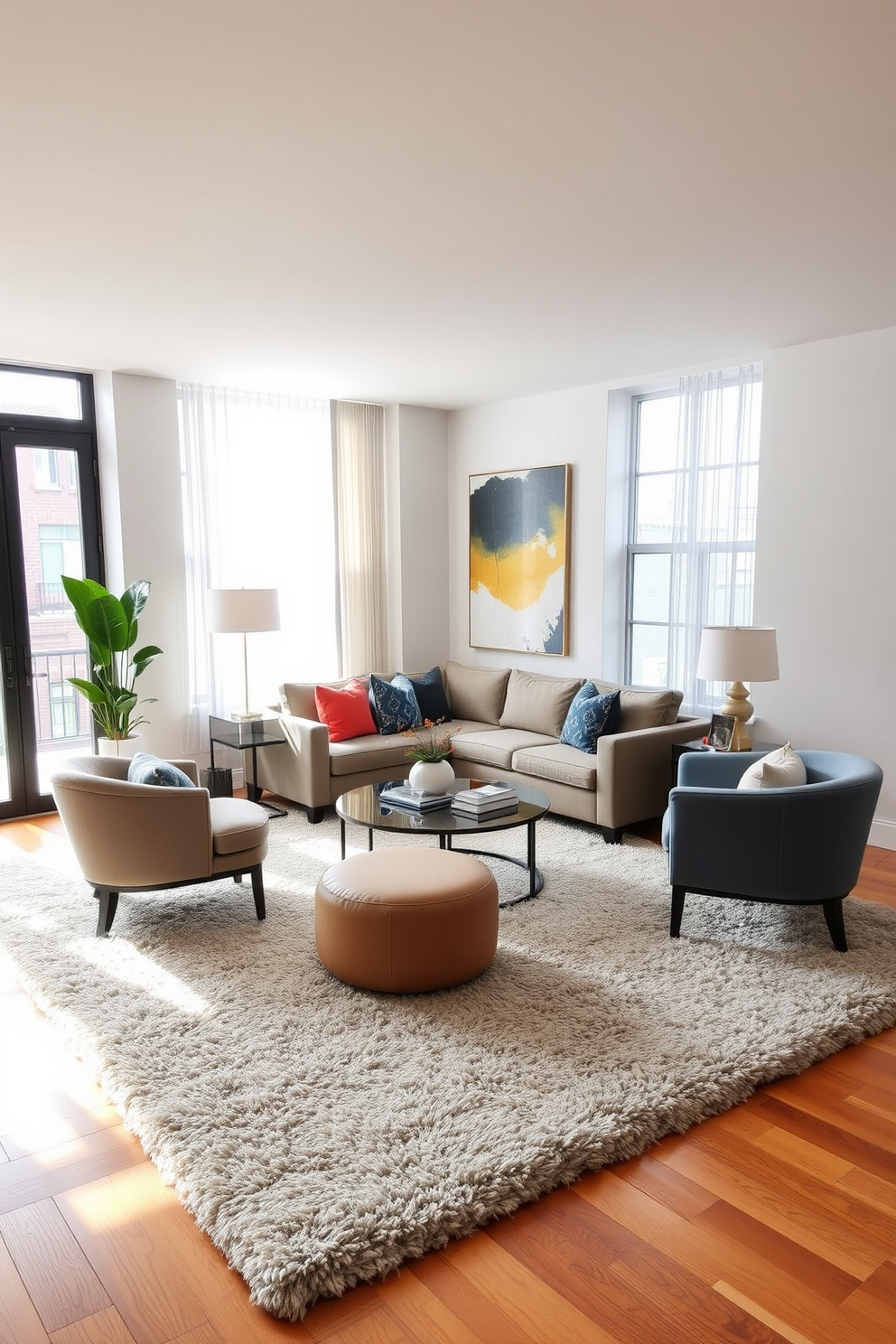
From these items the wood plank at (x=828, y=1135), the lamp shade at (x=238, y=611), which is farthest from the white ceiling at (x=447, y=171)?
the wood plank at (x=828, y=1135)

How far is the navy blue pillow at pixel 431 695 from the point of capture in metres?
6.39

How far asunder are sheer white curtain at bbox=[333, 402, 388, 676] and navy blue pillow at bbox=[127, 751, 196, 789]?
2.98 metres

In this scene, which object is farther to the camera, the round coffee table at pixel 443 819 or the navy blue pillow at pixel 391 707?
the navy blue pillow at pixel 391 707

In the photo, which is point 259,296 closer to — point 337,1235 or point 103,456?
point 103,456

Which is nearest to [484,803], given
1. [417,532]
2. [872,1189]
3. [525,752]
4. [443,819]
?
[443,819]

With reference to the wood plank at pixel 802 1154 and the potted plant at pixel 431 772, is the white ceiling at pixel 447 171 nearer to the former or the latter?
the potted plant at pixel 431 772

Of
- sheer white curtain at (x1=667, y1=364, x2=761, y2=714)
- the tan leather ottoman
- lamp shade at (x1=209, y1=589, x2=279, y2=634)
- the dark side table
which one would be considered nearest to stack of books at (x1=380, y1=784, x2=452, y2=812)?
the tan leather ottoman

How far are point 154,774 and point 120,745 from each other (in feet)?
6.65

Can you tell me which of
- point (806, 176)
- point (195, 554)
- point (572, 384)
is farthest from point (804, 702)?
point (195, 554)

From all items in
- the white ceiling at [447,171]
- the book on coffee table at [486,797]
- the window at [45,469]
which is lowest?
the book on coffee table at [486,797]

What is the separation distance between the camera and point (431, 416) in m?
6.98

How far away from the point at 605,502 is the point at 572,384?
2.65ft

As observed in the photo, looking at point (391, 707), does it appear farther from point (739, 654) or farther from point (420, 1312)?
point (420, 1312)

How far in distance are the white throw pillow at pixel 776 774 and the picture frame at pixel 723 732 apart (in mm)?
1020
